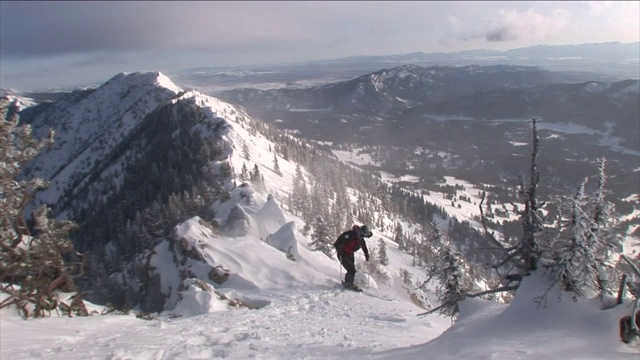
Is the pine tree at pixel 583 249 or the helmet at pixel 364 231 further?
the helmet at pixel 364 231

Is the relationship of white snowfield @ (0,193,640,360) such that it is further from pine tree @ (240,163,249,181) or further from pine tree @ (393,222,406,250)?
pine tree @ (393,222,406,250)

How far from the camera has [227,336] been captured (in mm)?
12086

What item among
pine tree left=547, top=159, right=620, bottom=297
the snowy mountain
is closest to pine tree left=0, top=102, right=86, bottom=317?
the snowy mountain

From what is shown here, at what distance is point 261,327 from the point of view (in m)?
13.9

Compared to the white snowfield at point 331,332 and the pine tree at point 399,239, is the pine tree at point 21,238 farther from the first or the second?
the pine tree at point 399,239

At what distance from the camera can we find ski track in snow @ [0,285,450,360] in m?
9.97

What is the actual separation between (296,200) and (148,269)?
49.2m

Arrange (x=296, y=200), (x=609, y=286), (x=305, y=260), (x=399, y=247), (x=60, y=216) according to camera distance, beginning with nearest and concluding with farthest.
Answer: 1. (x=609, y=286)
2. (x=305, y=260)
3. (x=296, y=200)
4. (x=399, y=247)
5. (x=60, y=216)

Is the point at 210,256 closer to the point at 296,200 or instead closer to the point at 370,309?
the point at 370,309

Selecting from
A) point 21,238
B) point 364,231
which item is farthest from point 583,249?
point 21,238

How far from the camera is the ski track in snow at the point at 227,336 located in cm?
997

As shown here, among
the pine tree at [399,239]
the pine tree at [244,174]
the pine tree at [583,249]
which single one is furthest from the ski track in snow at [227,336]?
the pine tree at [399,239]

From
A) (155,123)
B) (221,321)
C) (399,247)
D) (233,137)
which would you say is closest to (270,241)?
(221,321)

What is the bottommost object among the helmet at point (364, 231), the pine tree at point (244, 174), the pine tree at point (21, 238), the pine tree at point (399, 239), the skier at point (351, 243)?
the pine tree at point (399, 239)
